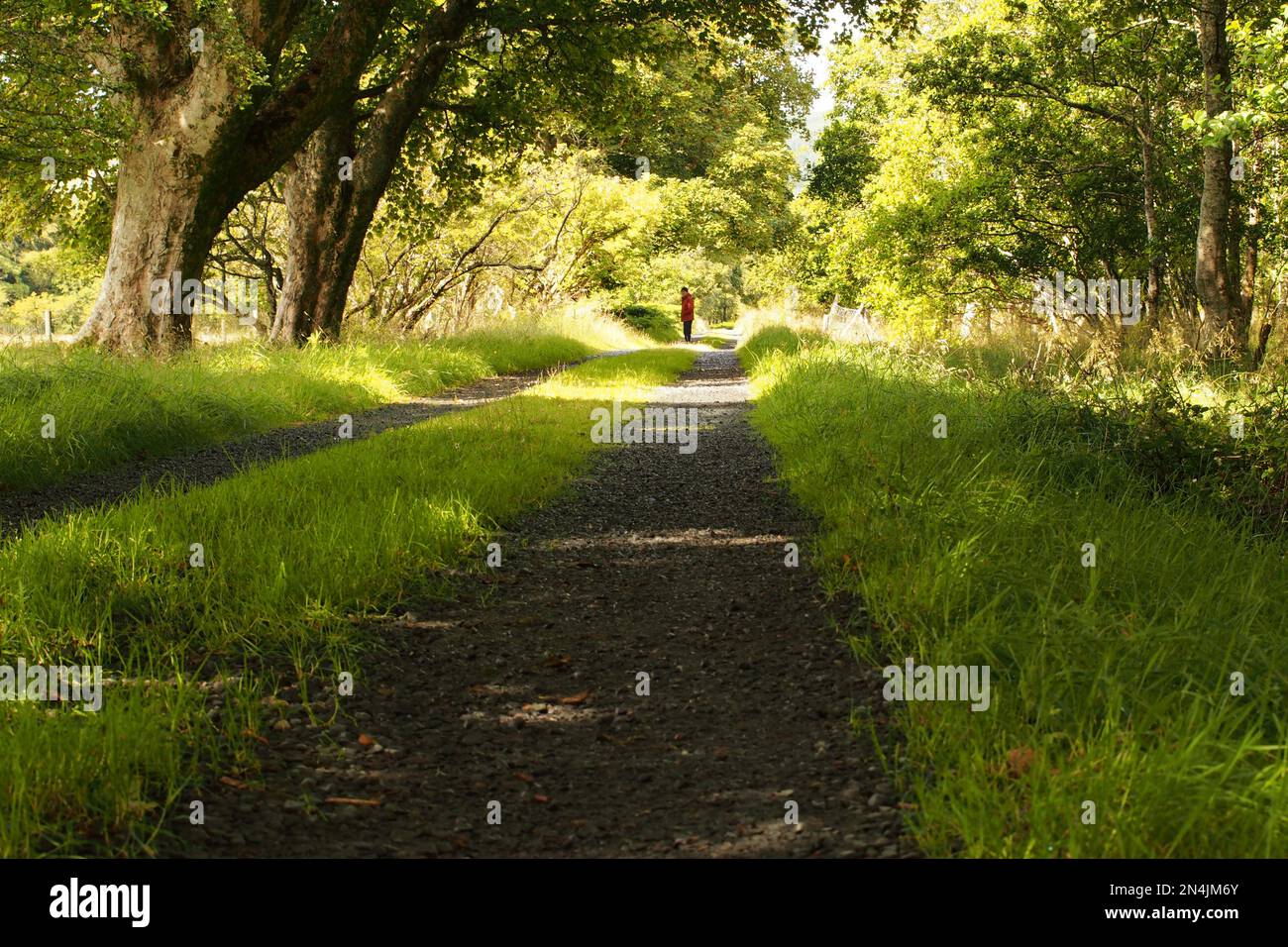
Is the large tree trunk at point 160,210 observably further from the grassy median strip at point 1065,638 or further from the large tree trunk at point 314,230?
the grassy median strip at point 1065,638

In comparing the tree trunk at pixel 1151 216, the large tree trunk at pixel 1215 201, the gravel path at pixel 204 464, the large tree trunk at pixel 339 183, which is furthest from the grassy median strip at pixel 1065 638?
the large tree trunk at pixel 339 183

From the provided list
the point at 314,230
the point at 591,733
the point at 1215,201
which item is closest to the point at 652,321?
the point at 314,230

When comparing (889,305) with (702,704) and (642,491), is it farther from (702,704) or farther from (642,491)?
(702,704)

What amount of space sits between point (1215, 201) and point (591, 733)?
40.2 feet

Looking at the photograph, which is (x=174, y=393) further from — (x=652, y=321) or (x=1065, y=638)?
(x=652, y=321)

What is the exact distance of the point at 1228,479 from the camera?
25.0ft

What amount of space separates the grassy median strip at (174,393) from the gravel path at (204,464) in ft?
0.78

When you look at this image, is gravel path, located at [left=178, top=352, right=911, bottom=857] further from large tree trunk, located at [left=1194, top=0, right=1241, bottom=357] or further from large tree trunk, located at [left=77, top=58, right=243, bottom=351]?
large tree trunk, located at [left=77, top=58, right=243, bottom=351]

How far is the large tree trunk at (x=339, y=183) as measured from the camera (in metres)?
17.0

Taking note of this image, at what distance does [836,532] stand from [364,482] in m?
3.32

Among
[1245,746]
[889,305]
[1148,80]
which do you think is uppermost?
[1148,80]

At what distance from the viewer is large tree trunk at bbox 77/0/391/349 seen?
43.2 ft

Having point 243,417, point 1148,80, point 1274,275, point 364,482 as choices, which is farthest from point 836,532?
point 1148,80

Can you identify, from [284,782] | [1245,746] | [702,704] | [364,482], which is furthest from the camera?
[364,482]
